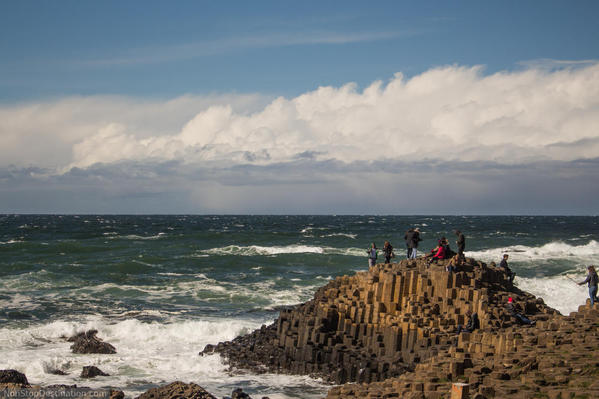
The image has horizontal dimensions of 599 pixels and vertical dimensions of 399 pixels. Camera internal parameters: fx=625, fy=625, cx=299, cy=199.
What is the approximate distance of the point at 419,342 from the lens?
16484 millimetres

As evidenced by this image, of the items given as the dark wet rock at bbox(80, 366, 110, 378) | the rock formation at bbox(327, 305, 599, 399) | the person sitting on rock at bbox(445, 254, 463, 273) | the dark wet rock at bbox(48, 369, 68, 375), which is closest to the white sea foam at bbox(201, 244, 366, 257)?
the person sitting on rock at bbox(445, 254, 463, 273)

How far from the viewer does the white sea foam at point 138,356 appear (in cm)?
1709

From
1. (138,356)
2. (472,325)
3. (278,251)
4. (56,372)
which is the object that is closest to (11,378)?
(56,372)

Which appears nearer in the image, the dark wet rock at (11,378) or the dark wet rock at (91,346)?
the dark wet rock at (11,378)

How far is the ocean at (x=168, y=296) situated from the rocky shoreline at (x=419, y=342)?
3.39 ft

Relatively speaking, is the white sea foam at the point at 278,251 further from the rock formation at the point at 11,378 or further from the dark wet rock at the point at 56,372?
the rock formation at the point at 11,378

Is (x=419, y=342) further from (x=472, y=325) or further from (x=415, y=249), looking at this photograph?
(x=415, y=249)

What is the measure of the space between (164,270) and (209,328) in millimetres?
18266

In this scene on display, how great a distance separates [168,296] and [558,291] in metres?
19.3

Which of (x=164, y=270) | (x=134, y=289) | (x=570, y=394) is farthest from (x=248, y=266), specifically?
(x=570, y=394)

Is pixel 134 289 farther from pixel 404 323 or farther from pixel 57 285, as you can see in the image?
pixel 404 323

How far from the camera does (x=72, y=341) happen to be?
21641 mm

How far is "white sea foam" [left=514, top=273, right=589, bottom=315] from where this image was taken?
2814 cm

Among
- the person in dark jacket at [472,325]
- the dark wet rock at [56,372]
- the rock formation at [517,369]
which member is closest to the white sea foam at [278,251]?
the dark wet rock at [56,372]
